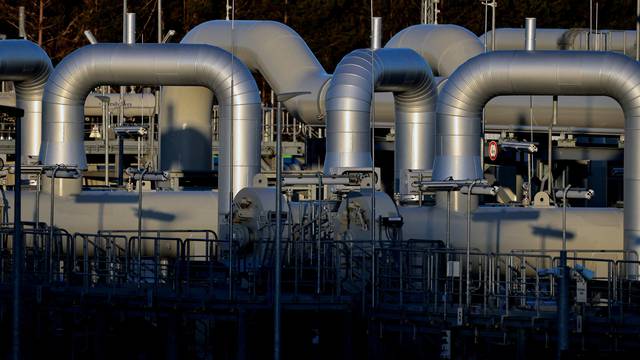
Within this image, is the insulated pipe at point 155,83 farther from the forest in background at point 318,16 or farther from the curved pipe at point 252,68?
the forest in background at point 318,16

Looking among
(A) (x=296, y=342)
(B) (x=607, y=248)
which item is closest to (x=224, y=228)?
(A) (x=296, y=342)

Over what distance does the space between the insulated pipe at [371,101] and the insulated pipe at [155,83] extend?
1.73m

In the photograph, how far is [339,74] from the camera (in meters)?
39.5

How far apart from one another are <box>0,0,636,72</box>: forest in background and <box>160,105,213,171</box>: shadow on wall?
3165 centimetres

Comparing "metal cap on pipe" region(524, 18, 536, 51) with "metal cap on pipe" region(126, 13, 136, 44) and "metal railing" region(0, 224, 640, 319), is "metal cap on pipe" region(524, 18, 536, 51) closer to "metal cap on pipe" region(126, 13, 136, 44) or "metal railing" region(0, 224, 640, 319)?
"metal railing" region(0, 224, 640, 319)

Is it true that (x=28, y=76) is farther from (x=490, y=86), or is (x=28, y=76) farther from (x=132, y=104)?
(x=132, y=104)

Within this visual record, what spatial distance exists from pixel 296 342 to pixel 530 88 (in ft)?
23.5

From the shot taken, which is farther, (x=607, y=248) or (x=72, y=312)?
(x=607, y=248)

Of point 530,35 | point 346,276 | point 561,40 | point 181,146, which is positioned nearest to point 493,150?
point 530,35

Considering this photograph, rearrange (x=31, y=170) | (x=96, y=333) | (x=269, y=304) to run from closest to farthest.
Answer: (x=269, y=304) < (x=96, y=333) < (x=31, y=170)

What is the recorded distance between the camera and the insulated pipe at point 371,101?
128 ft

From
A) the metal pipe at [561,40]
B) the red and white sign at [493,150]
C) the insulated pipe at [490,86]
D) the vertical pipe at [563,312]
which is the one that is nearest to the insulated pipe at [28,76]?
the insulated pipe at [490,86]

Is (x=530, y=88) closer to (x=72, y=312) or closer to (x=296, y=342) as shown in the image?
(x=296, y=342)

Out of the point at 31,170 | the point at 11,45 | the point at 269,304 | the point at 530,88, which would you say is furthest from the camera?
the point at 11,45
